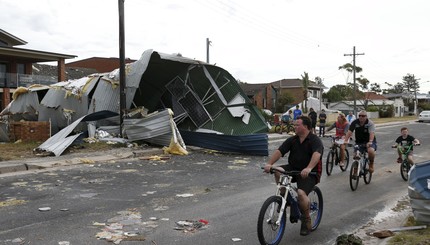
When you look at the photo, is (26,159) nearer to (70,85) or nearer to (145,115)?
(145,115)

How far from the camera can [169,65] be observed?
18734 millimetres

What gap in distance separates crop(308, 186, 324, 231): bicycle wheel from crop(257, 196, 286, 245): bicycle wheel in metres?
0.86

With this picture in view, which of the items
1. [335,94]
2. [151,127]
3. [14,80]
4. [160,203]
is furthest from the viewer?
[335,94]

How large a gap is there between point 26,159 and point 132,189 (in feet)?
18.3

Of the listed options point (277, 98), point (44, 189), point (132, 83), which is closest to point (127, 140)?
point (132, 83)

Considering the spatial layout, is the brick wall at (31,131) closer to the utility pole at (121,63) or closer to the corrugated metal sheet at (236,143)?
the utility pole at (121,63)

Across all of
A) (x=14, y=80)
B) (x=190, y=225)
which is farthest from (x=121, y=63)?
(x=14, y=80)

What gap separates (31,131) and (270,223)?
47.9ft

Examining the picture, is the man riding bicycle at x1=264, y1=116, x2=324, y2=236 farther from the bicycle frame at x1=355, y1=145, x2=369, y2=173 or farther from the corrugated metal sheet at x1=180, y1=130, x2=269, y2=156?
the corrugated metal sheet at x1=180, y1=130, x2=269, y2=156

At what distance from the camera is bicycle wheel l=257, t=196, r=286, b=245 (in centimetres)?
484

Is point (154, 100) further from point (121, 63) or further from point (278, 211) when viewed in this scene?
point (278, 211)

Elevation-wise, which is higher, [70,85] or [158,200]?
[70,85]

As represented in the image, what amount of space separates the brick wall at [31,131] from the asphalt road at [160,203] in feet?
19.8

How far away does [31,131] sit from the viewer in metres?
17.0
